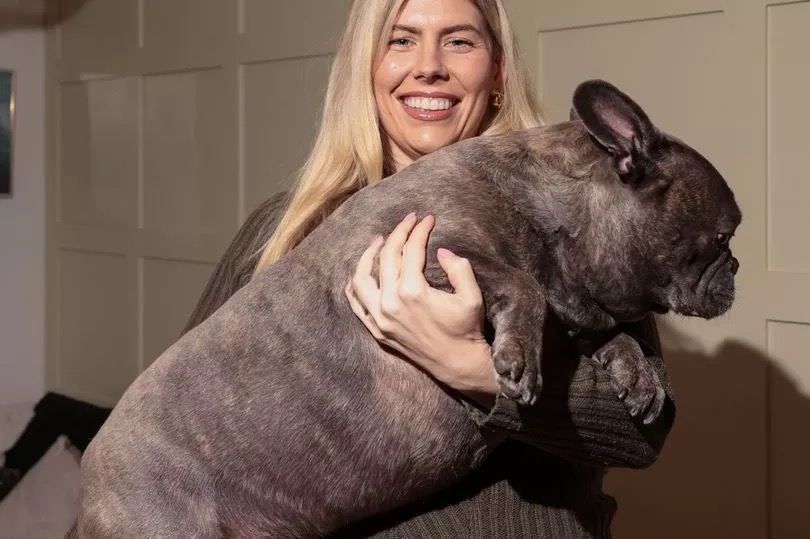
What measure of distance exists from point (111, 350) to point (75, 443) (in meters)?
0.64

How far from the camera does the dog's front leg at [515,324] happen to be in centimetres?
149

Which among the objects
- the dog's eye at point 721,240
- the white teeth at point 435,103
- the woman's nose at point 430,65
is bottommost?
the dog's eye at point 721,240

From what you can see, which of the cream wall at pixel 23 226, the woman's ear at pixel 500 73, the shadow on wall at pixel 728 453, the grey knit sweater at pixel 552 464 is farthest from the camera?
the cream wall at pixel 23 226

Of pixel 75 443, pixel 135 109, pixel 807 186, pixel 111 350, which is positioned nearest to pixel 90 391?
pixel 111 350

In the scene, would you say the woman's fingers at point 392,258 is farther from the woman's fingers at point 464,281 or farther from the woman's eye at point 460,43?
the woman's eye at point 460,43

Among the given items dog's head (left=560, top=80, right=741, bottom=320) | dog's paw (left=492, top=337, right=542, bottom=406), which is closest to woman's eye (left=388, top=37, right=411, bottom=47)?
dog's head (left=560, top=80, right=741, bottom=320)

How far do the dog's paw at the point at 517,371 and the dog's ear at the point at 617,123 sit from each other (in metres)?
0.34

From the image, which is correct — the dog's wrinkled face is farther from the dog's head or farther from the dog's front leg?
the dog's front leg

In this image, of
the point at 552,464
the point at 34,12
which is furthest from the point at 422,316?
the point at 34,12

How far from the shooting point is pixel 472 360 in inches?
64.2

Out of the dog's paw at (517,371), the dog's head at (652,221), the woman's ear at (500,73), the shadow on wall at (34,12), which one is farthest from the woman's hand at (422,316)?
the shadow on wall at (34,12)

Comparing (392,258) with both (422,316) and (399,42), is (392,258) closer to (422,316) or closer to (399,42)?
(422,316)

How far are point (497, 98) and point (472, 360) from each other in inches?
34.7

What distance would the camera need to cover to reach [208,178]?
4727mm
